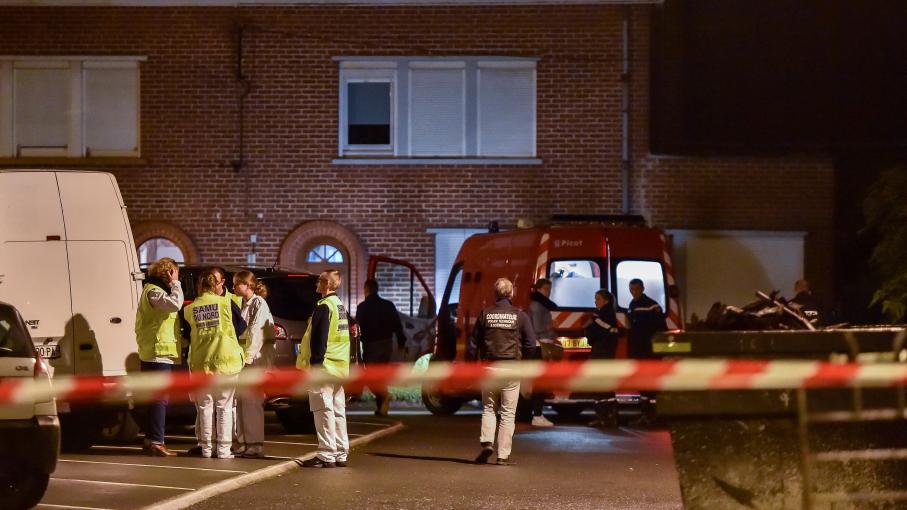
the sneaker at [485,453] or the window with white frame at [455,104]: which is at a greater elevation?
the window with white frame at [455,104]

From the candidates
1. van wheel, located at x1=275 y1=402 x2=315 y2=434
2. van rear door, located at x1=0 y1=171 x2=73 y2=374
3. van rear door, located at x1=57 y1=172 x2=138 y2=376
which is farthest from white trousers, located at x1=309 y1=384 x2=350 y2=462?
van wheel, located at x1=275 y1=402 x2=315 y2=434

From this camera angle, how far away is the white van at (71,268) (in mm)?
12750

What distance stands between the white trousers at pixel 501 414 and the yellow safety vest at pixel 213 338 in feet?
7.63

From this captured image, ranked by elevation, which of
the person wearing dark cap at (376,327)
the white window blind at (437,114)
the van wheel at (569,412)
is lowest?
the van wheel at (569,412)

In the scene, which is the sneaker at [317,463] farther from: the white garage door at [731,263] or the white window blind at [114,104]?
the white window blind at [114,104]

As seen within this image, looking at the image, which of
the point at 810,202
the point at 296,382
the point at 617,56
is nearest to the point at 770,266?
the point at 810,202

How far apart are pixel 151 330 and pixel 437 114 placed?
10.7m

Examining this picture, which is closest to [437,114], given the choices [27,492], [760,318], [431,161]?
[431,161]

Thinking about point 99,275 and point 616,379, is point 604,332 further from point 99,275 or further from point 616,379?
point 616,379

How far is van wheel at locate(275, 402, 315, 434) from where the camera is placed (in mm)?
15398

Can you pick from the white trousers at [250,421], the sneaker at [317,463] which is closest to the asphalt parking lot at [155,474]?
the sneaker at [317,463]

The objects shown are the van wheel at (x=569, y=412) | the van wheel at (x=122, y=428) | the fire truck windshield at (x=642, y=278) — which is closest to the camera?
the van wheel at (x=122, y=428)

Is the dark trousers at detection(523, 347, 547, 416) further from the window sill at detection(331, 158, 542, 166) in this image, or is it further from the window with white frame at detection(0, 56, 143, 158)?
the window with white frame at detection(0, 56, 143, 158)

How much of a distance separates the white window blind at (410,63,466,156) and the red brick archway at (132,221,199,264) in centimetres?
393
